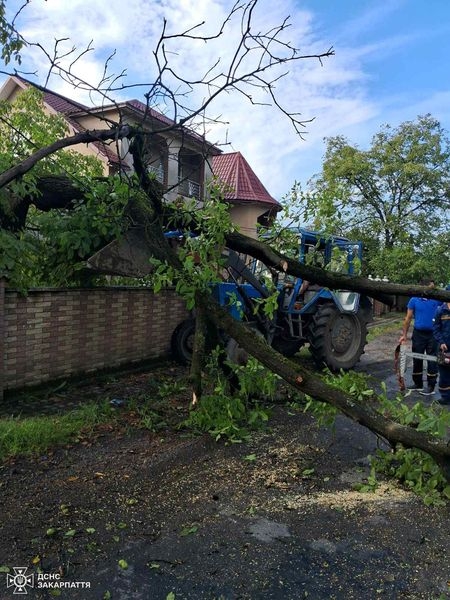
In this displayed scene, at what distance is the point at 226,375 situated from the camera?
549 cm

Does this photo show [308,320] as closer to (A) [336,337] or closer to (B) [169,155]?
(A) [336,337]

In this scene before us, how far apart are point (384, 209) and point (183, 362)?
22.1m

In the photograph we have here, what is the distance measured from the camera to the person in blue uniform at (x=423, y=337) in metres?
7.56

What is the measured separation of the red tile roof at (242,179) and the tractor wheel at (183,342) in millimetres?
12542

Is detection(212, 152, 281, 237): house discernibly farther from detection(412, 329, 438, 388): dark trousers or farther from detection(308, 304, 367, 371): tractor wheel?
detection(412, 329, 438, 388): dark trousers

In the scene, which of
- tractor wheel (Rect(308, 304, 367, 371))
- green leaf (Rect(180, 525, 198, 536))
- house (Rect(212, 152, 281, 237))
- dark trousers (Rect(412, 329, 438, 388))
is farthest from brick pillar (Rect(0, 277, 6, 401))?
house (Rect(212, 152, 281, 237))

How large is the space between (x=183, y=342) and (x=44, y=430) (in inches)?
168

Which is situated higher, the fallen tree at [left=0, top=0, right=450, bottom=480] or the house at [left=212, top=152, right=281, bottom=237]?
the house at [left=212, top=152, right=281, bottom=237]

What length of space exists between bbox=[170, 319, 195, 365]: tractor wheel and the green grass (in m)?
3.21

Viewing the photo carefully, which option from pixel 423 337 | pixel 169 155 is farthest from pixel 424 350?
pixel 169 155

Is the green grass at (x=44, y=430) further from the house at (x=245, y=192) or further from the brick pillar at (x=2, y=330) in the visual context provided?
the house at (x=245, y=192)

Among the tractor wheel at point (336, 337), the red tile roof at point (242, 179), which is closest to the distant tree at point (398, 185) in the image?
the red tile roof at point (242, 179)

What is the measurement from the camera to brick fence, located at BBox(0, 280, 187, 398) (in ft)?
20.5

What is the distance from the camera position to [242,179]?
22.4 metres
